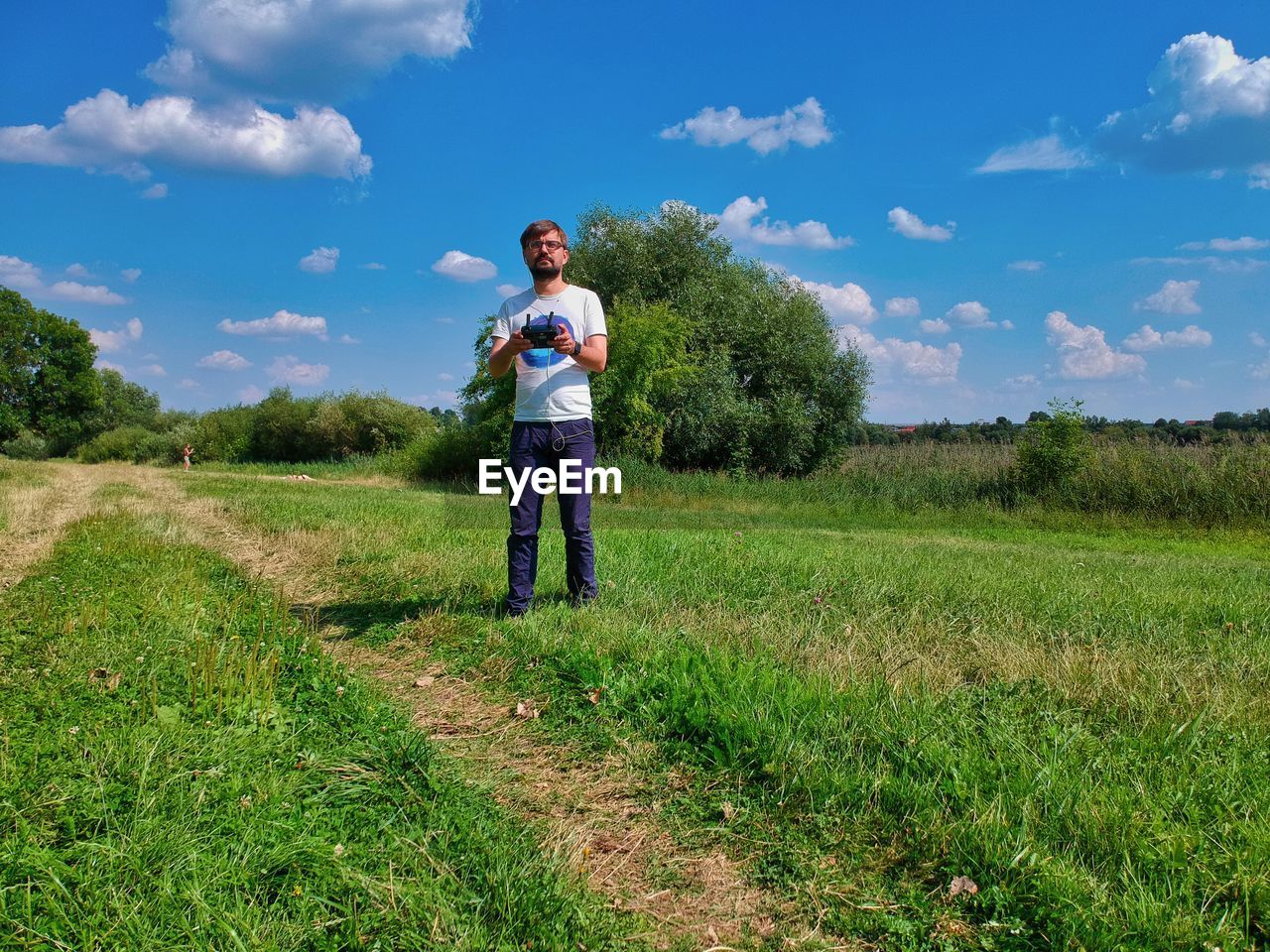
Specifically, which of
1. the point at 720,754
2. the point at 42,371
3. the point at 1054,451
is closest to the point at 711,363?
the point at 1054,451

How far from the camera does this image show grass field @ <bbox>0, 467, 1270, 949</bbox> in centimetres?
218

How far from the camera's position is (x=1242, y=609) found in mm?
5570

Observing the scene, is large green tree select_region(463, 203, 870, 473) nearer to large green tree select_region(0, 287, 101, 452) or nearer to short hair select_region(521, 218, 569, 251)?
short hair select_region(521, 218, 569, 251)

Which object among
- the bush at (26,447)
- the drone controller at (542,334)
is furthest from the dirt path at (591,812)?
the bush at (26,447)

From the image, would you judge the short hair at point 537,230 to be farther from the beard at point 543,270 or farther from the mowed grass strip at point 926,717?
the mowed grass strip at point 926,717

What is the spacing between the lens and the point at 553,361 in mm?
5078

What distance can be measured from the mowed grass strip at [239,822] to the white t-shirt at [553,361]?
2151 mm

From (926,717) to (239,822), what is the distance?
279 cm

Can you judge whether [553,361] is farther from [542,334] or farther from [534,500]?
[534,500]

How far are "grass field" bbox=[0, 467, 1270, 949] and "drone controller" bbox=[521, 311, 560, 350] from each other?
5.93 feet

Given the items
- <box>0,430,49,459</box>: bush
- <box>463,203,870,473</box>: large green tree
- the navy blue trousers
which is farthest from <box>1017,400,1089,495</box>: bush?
<box>0,430,49,459</box>: bush

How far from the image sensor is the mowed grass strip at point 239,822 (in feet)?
6.70

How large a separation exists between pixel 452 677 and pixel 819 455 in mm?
28823

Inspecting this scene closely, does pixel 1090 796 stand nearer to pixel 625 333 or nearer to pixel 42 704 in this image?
pixel 42 704
